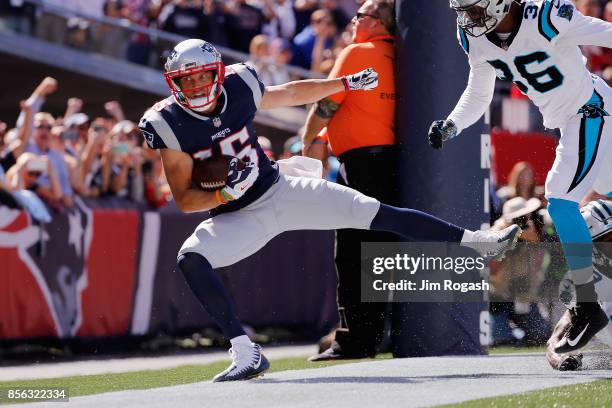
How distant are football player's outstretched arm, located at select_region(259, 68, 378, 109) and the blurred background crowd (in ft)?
4.96

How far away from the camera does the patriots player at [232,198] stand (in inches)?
210

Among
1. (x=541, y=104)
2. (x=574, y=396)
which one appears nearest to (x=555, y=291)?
(x=541, y=104)

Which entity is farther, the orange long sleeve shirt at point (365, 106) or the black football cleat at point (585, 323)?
the orange long sleeve shirt at point (365, 106)

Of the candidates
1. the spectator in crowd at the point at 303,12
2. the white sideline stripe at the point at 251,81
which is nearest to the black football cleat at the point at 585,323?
the white sideline stripe at the point at 251,81

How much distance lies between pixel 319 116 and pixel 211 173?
1.44 metres

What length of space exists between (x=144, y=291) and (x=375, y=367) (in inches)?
145

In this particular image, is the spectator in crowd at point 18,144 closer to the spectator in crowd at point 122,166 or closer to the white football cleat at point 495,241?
the spectator in crowd at point 122,166

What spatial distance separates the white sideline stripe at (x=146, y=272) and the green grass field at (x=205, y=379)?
184 centimetres

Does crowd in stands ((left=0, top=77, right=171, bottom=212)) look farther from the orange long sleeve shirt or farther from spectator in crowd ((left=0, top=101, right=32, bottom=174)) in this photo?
the orange long sleeve shirt

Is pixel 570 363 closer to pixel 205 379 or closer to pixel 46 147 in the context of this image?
pixel 205 379

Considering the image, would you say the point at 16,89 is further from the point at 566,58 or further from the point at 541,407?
the point at 541,407

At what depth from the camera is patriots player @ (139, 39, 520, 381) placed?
5.33 meters

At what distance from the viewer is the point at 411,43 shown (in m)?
6.66

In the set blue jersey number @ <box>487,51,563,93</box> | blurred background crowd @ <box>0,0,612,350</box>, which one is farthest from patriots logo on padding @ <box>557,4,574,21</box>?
blurred background crowd @ <box>0,0,612,350</box>
